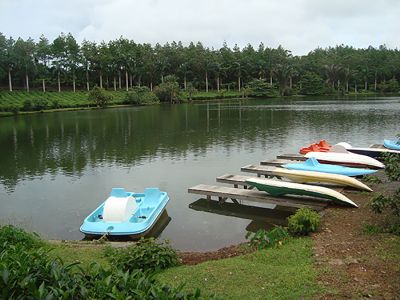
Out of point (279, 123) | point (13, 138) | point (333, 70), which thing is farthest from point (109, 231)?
point (333, 70)

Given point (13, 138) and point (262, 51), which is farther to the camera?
point (262, 51)

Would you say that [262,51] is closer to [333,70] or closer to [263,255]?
[333,70]

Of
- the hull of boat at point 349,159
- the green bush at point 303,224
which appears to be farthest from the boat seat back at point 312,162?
the green bush at point 303,224

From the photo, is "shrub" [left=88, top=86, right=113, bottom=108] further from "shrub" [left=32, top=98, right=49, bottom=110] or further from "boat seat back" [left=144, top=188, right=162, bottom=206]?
"boat seat back" [left=144, top=188, right=162, bottom=206]

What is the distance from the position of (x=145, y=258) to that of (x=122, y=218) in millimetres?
4189

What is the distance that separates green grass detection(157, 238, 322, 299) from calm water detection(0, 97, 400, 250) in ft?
11.5

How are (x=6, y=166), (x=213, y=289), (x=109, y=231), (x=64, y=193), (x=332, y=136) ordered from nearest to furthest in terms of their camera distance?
(x=213, y=289)
(x=109, y=231)
(x=64, y=193)
(x=6, y=166)
(x=332, y=136)

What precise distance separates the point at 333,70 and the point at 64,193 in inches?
3989

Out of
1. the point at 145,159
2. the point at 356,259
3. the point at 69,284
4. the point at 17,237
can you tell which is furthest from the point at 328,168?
the point at 69,284

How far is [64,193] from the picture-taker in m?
16.8

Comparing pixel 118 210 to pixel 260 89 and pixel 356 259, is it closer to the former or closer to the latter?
pixel 356 259

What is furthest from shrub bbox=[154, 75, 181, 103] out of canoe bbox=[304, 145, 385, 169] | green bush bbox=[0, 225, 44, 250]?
green bush bbox=[0, 225, 44, 250]

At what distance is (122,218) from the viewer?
38.6ft

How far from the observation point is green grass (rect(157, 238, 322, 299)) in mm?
6113
